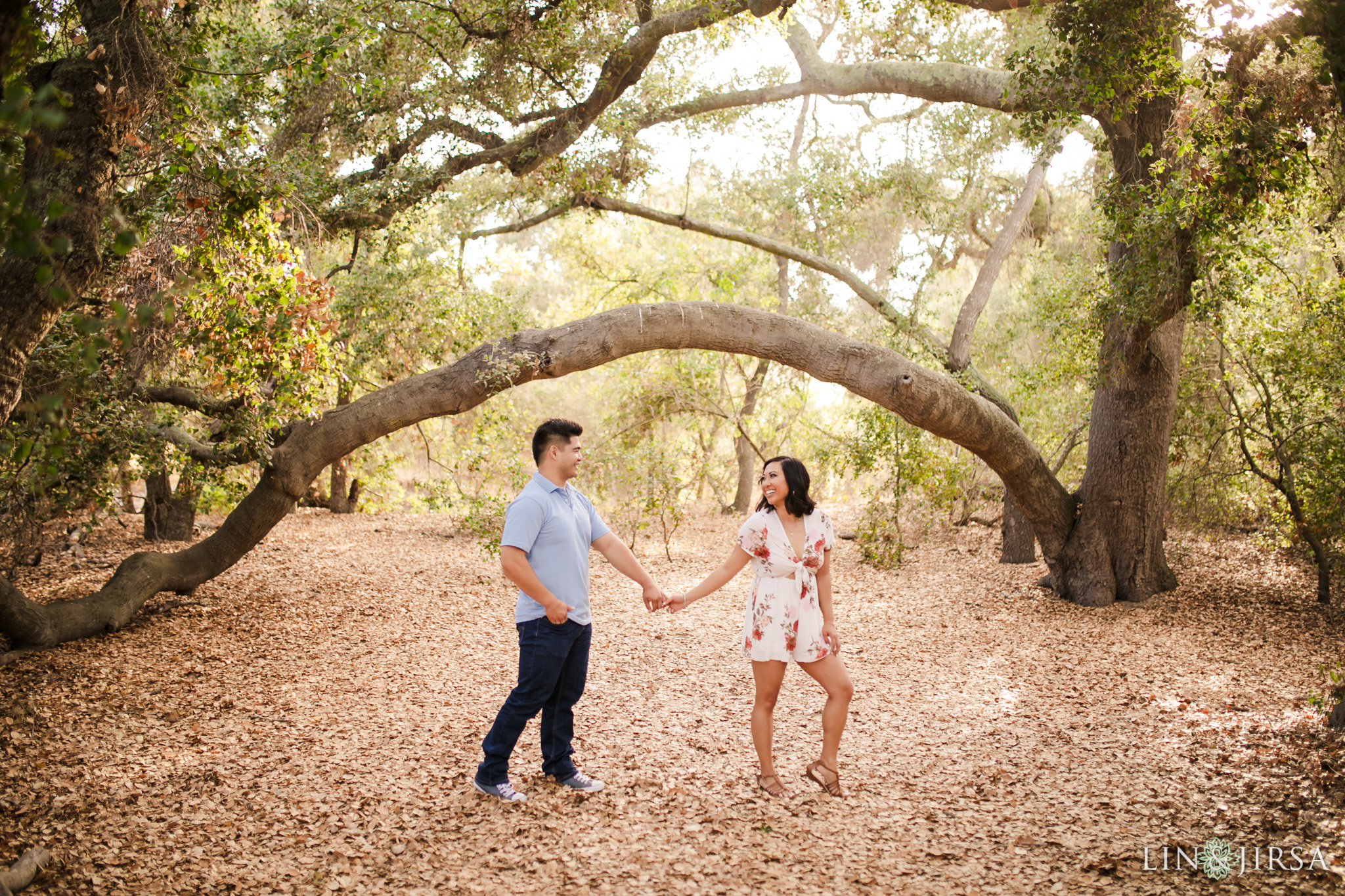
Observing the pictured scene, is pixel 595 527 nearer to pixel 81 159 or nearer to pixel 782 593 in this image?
pixel 782 593

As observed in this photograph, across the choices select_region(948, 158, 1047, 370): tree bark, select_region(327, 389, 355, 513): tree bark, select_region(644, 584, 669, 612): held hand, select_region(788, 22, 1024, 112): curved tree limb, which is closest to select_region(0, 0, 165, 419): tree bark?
select_region(644, 584, 669, 612): held hand

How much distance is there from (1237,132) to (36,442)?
7.59 meters

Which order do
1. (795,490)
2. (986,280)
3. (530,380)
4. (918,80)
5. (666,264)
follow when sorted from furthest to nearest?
(666,264), (986,280), (918,80), (530,380), (795,490)

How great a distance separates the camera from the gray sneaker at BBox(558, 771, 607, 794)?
12.6 feet

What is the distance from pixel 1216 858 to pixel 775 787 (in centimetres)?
176

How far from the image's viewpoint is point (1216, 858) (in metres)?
3.12

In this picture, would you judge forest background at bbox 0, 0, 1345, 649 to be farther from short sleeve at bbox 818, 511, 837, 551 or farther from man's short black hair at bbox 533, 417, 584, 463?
short sleeve at bbox 818, 511, 837, 551

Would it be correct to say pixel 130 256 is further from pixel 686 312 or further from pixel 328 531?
pixel 328 531

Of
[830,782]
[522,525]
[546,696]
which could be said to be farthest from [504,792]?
[830,782]

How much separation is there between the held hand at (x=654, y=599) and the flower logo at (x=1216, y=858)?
7.85 feet

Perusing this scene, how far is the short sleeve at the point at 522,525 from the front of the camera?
3.54m

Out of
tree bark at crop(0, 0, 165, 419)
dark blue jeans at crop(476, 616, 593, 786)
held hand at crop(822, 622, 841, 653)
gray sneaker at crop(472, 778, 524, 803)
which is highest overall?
tree bark at crop(0, 0, 165, 419)

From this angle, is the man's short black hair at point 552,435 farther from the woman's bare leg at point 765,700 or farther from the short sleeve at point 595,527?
the woman's bare leg at point 765,700

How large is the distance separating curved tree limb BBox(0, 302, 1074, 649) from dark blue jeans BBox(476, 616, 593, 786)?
9.97 feet
